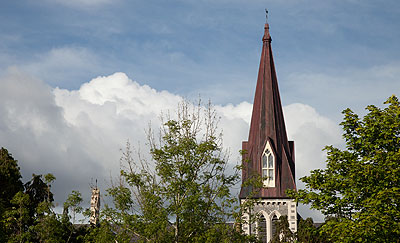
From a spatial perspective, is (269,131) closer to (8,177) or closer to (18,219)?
(8,177)

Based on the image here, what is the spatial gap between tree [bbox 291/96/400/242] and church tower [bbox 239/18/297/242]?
26716mm

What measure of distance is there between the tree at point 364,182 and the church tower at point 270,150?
2672cm

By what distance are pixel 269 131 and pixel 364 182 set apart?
107 ft

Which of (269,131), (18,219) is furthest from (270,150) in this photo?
(18,219)

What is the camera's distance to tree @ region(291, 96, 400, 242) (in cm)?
2144

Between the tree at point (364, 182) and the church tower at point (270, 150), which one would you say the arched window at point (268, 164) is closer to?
the church tower at point (270, 150)

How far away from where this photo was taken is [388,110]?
81.7 feet

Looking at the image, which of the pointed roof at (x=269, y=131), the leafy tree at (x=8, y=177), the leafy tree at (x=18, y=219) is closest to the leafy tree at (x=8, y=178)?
the leafy tree at (x=8, y=177)

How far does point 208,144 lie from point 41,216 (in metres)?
10.7

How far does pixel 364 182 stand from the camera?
2330cm

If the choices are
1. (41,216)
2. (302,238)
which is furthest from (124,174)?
(302,238)

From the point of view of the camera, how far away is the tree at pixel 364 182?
2144 centimetres

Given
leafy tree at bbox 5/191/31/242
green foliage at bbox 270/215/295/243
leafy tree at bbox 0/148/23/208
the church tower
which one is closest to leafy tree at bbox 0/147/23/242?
leafy tree at bbox 0/148/23/208

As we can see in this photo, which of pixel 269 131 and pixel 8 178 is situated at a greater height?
pixel 269 131
